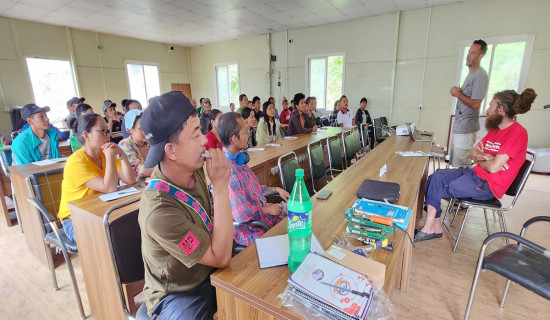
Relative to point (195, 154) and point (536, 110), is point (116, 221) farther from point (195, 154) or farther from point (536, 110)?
point (536, 110)

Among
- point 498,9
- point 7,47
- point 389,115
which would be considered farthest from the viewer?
point 389,115

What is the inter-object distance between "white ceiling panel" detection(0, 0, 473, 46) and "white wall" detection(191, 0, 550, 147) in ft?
1.14

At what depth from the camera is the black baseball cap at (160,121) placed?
93 cm

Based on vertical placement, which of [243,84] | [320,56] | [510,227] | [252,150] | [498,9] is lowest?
[510,227]

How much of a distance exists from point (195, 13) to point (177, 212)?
6332 mm

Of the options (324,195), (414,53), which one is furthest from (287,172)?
(414,53)

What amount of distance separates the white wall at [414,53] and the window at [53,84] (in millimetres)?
5436

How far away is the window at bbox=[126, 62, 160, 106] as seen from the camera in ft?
27.8

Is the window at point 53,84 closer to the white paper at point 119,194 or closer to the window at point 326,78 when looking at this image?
the window at point 326,78

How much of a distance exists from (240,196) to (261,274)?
0.74 m

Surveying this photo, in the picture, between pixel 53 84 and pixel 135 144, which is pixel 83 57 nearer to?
pixel 53 84

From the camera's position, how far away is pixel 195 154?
38.8 inches

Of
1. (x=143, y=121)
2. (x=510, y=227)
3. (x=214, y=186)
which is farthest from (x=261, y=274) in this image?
(x=510, y=227)

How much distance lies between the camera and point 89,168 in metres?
1.80
